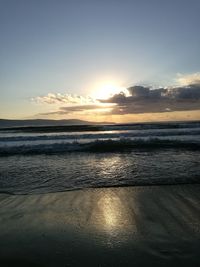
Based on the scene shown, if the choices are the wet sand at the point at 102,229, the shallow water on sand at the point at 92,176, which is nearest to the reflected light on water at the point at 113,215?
the wet sand at the point at 102,229

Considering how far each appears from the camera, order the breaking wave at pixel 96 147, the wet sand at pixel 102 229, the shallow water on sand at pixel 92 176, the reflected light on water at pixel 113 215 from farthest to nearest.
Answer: the breaking wave at pixel 96 147 < the shallow water on sand at pixel 92 176 < the reflected light on water at pixel 113 215 < the wet sand at pixel 102 229

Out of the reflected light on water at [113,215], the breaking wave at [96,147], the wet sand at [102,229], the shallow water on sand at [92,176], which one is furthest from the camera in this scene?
the breaking wave at [96,147]

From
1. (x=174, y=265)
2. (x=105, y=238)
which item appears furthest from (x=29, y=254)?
(x=174, y=265)

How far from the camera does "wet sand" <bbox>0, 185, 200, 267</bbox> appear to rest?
10.1 feet

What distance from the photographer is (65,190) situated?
623 centimetres

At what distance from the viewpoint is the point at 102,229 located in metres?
3.83

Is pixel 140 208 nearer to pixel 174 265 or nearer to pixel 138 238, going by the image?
pixel 138 238

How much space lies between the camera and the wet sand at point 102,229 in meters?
3.07

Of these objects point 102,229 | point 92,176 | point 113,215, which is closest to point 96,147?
point 92,176

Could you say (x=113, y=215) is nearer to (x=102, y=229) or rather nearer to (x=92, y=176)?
(x=102, y=229)

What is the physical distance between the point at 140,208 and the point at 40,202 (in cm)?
201

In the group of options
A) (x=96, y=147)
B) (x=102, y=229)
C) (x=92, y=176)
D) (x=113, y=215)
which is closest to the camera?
(x=102, y=229)

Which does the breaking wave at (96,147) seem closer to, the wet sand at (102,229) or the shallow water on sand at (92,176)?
the shallow water on sand at (92,176)

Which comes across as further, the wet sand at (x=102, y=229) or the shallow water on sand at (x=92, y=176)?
the shallow water on sand at (x=92, y=176)
